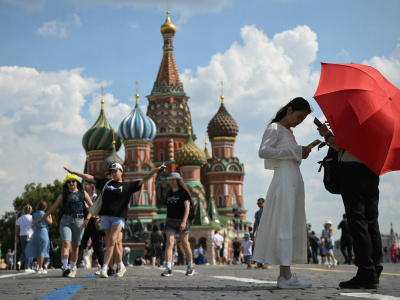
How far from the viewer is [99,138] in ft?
238

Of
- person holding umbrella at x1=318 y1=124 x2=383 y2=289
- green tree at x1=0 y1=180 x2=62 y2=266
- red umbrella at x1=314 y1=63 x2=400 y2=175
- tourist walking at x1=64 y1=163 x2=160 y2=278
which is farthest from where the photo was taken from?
green tree at x1=0 y1=180 x2=62 y2=266

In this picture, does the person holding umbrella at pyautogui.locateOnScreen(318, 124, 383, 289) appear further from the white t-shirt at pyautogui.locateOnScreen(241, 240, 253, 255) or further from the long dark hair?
the white t-shirt at pyautogui.locateOnScreen(241, 240, 253, 255)

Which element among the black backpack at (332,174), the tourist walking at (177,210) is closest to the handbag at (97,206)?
the tourist walking at (177,210)

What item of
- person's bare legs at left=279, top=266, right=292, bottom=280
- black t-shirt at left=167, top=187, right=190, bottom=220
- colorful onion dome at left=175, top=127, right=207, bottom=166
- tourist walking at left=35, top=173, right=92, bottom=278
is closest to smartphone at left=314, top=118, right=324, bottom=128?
person's bare legs at left=279, top=266, right=292, bottom=280

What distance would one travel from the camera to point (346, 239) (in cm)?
1998

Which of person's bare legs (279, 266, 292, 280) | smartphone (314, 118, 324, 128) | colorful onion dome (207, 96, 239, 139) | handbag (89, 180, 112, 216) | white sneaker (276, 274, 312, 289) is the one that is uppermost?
colorful onion dome (207, 96, 239, 139)

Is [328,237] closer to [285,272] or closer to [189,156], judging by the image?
[285,272]

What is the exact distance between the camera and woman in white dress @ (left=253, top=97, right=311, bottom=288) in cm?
648

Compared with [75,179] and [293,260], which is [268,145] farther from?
[75,179]

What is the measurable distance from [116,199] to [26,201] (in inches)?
2195

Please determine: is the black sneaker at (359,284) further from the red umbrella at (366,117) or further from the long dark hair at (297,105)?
the long dark hair at (297,105)

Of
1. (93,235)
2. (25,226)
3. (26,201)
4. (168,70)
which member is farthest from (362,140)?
(168,70)

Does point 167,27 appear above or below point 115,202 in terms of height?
above

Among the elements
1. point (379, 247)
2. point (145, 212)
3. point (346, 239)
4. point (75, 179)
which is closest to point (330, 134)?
point (379, 247)
